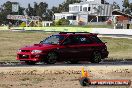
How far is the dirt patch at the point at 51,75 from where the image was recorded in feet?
44.1

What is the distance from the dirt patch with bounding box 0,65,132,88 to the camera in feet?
44.1

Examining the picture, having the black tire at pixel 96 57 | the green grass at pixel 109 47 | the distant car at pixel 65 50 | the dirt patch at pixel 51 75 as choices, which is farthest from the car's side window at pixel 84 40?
the green grass at pixel 109 47

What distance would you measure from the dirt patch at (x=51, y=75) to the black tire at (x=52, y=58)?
150 cm

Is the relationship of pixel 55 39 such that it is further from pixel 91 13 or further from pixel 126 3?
pixel 126 3

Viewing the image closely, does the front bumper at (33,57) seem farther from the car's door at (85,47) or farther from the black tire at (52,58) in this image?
the car's door at (85,47)

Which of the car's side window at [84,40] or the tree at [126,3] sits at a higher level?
the car's side window at [84,40]

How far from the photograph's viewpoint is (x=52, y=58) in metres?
19.8

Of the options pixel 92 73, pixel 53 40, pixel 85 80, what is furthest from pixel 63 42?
pixel 85 80

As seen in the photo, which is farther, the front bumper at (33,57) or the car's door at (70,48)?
the car's door at (70,48)

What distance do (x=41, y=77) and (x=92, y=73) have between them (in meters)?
2.46

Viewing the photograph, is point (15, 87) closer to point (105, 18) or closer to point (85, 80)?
point (85, 80)

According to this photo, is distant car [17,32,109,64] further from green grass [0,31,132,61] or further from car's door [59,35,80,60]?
green grass [0,31,132,61]

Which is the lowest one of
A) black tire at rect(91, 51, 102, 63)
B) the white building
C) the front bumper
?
the white building

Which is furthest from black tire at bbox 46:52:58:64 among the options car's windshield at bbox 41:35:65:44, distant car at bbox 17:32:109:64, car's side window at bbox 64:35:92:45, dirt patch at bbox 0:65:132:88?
dirt patch at bbox 0:65:132:88
